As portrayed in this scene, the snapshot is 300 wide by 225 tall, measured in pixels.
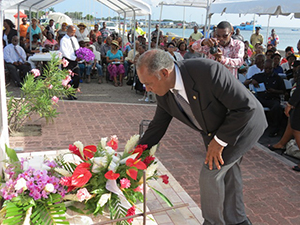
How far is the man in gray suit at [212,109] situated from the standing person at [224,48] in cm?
210

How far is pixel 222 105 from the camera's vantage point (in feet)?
8.92

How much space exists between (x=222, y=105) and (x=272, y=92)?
204 inches

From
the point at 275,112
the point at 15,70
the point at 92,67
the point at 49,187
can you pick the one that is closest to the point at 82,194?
the point at 49,187

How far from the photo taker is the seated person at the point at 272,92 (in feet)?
23.6

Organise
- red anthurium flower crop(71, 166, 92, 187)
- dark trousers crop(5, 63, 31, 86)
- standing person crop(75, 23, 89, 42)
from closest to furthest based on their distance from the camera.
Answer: red anthurium flower crop(71, 166, 92, 187) < dark trousers crop(5, 63, 31, 86) < standing person crop(75, 23, 89, 42)

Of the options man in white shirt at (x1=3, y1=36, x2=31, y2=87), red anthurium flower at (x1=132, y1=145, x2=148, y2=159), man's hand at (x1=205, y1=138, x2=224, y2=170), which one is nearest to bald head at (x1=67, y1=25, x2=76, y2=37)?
man in white shirt at (x1=3, y1=36, x2=31, y2=87)

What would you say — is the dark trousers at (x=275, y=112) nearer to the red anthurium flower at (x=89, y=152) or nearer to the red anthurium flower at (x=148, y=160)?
the red anthurium flower at (x=148, y=160)

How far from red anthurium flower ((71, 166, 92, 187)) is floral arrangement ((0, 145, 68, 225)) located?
0.61 feet

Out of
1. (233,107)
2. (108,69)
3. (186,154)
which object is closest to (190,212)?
(233,107)

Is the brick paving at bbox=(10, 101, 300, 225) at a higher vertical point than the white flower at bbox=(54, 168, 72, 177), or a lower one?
lower

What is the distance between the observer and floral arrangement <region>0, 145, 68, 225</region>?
265 centimetres

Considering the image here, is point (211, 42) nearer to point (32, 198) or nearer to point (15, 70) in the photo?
point (32, 198)

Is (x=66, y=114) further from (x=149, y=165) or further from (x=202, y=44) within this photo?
(x=149, y=165)

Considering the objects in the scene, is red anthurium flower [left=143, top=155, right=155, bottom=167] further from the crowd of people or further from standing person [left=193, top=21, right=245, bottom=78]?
standing person [left=193, top=21, right=245, bottom=78]
